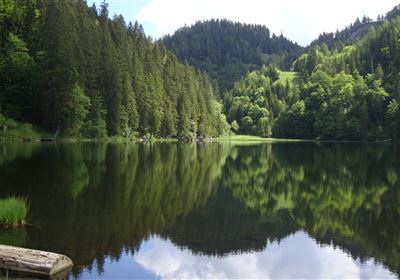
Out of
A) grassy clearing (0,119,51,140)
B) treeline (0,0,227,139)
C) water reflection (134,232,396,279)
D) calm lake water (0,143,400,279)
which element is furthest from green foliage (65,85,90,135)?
water reflection (134,232,396,279)

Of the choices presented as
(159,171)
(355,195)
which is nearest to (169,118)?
(159,171)

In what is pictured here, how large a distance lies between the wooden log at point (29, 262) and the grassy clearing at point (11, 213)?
529 centimetres

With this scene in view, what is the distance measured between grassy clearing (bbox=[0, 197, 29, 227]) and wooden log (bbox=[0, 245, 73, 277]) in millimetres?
5291

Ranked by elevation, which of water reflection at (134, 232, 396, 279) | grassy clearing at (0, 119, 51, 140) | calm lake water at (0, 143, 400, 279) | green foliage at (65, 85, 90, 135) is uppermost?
green foliage at (65, 85, 90, 135)

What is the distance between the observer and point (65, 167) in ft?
134

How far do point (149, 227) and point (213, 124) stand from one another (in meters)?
144

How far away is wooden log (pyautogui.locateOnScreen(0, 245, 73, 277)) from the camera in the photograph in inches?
501

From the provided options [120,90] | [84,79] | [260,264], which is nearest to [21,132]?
[84,79]

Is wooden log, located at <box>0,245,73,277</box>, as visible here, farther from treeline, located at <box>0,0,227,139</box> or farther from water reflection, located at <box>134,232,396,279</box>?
treeline, located at <box>0,0,227,139</box>

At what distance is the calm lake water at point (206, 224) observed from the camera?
51.7 ft

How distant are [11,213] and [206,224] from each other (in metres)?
8.63

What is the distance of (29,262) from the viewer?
12.7 meters

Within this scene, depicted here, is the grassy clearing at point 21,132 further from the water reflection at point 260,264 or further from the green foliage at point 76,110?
the water reflection at point 260,264

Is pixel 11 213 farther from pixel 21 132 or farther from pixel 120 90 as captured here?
pixel 120 90
